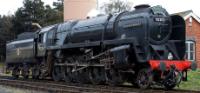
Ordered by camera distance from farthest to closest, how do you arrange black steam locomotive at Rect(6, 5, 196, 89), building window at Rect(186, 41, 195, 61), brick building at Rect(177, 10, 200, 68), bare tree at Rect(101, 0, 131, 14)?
bare tree at Rect(101, 0, 131, 14), brick building at Rect(177, 10, 200, 68), building window at Rect(186, 41, 195, 61), black steam locomotive at Rect(6, 5, 196, 89)

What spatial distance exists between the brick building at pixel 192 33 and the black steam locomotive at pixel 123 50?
43.8 ft

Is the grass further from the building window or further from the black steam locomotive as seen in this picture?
the building window

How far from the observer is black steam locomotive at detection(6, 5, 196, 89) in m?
17.5

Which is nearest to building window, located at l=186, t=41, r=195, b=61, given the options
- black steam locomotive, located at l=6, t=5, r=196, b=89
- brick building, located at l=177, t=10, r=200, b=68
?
brick building, located at l=177, t=10, r=200, b=68

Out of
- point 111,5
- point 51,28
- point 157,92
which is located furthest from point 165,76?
point 111,5

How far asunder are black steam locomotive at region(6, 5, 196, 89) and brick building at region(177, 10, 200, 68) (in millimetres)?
13364

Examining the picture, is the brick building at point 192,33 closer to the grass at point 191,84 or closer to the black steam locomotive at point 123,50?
the grass at point 191,84

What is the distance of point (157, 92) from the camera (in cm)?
1561

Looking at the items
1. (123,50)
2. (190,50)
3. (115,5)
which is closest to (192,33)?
(190,50)

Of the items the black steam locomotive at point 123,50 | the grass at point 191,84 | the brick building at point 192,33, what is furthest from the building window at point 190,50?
the black steam locomotive at point 123,50

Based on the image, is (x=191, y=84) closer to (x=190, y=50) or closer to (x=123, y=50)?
(x=123, y=50)

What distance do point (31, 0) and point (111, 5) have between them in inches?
849

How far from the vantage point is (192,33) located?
1391 inches

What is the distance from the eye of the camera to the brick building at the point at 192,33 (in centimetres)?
3431
